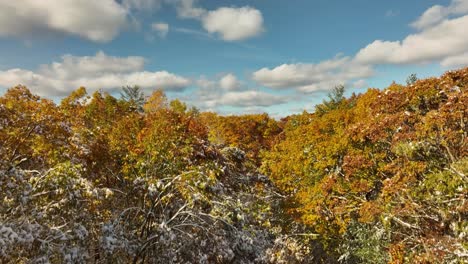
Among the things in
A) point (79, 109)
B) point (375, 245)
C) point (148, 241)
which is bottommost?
point (375, 245)

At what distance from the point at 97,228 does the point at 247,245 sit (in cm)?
586

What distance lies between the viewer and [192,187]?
11.8m

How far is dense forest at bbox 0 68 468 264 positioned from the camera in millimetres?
9836

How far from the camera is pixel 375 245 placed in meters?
19.3

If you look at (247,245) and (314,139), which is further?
(314,139)

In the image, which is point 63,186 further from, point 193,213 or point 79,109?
point 79,109

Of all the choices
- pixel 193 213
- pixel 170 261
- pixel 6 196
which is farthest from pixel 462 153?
pixel 6 196

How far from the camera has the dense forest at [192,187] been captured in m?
9.84

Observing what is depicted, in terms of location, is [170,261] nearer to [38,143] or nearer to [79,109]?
[38,143]

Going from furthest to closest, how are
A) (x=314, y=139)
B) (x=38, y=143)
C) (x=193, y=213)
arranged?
(x=314, y=139) < (x=193, y=213) < (x=38, y=143)

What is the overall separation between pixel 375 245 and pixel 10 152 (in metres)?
17.5

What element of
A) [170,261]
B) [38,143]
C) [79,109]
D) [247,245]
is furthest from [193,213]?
[79,109]

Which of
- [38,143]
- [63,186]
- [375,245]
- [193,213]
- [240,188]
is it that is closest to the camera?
[63,186]

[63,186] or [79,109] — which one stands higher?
[79,109]
